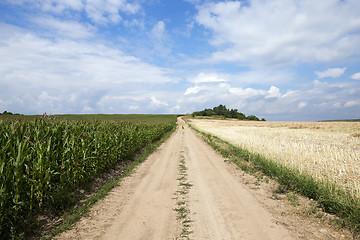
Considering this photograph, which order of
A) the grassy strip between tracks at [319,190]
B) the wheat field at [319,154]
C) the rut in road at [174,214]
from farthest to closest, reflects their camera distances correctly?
the wheat field at [319,154]
the grassy strip between tracks at [319,190]
the rut in road at [174,214]

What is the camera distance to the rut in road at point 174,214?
181 inches

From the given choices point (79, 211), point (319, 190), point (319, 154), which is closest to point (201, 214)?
point (79, 211)

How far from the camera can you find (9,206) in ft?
14.4

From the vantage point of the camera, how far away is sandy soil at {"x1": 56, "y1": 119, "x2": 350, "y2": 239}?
4.60 metres

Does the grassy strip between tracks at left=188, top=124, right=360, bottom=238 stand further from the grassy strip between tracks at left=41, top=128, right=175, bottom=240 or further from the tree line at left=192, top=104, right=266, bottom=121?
the tree line at left=192, top=104, right=266, bottom=121

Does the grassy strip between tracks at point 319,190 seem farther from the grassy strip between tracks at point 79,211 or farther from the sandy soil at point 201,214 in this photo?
the grassy strip between tracks at point 79,211

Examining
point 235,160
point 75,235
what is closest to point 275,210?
point 75,235

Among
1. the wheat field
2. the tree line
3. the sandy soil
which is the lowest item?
the sandy soil

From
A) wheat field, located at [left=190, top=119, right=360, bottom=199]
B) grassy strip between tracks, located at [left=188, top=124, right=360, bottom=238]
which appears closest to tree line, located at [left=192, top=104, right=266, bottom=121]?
wheat field, located at [left=190, top=119, right=360, bottom=199]

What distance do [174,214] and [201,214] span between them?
0.75m

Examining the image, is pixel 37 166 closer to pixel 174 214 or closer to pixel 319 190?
pixel 174 214

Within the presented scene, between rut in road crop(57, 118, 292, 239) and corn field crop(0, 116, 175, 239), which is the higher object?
corn field crop(0, 116, 175, 239)

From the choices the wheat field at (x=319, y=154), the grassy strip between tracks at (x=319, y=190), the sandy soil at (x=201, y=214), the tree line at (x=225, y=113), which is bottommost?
the sandy soil at (x=201, y=214)

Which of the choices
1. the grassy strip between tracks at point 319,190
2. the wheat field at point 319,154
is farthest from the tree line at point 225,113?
the grassy strip between tracks at point 319,190
